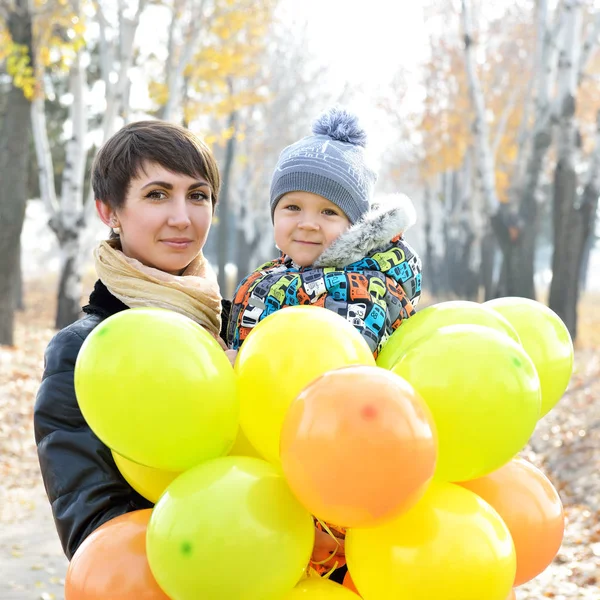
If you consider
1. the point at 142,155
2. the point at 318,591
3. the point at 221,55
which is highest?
the point at 142,155

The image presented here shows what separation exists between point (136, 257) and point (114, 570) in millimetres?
1070

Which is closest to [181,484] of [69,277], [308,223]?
[308,223]

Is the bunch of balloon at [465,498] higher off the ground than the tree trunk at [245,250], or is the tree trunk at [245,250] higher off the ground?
the bunch of balloon at [465,498]

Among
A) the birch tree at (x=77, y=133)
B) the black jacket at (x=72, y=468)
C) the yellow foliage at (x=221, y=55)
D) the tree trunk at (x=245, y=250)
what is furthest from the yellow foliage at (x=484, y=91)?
the black jacket at (x=72, y=468)

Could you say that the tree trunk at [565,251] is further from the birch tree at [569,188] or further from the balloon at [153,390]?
the balloon at [153,390]

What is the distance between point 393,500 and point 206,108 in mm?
15861

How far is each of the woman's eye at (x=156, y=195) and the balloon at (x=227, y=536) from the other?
1053 millimetres

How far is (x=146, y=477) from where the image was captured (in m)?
1.94

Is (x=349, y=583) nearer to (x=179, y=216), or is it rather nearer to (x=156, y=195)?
(x=179, y=216)

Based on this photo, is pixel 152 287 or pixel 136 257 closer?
pixel 152 287

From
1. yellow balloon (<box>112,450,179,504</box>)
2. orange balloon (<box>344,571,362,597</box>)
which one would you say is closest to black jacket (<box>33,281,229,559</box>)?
yellow balloon (<box>112,450,179,504</box>)

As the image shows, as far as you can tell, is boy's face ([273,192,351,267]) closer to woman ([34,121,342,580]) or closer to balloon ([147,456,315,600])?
woman ([34,121,342,580])

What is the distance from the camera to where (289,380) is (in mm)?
1772

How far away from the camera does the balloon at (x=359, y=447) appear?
5.06 ft
